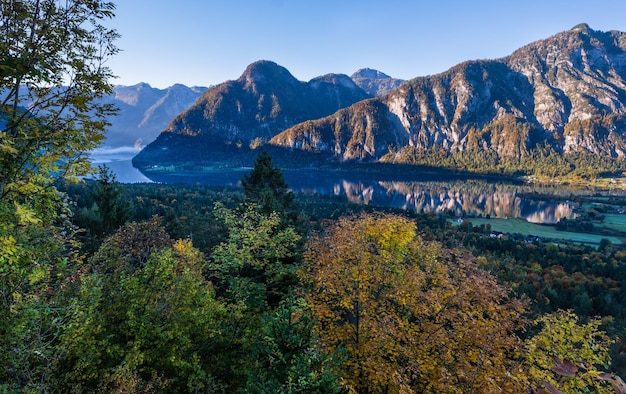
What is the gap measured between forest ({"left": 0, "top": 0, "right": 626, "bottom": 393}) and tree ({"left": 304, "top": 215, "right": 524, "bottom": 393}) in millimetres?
114

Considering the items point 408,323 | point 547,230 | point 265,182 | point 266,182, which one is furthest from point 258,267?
Answer: point 547,230

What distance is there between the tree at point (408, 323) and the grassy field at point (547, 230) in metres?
126

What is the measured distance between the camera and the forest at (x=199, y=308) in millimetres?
7902

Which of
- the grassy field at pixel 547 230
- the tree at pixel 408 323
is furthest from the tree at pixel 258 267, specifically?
the grassy field at pixel 547 230

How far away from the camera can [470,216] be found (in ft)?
504

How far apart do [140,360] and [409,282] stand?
40.5 feet

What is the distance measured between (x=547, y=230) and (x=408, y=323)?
481ft

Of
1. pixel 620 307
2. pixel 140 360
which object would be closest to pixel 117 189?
pixel 140 360

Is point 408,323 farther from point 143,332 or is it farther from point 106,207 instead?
point 106,207

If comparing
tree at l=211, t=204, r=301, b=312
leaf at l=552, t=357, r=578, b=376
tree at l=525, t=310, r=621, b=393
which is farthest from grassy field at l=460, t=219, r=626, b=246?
leaf at l=552, t=357, r=578, b=376

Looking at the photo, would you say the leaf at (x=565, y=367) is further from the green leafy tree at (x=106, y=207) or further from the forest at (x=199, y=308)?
the green leafy tree at (x=106, y=207)

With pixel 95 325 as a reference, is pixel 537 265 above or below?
below

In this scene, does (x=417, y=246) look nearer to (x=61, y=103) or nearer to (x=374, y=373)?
(x=374, y=373)

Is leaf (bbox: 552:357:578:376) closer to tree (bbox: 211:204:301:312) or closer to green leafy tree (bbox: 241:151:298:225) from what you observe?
tree (bbox: 211:204:301:312)
